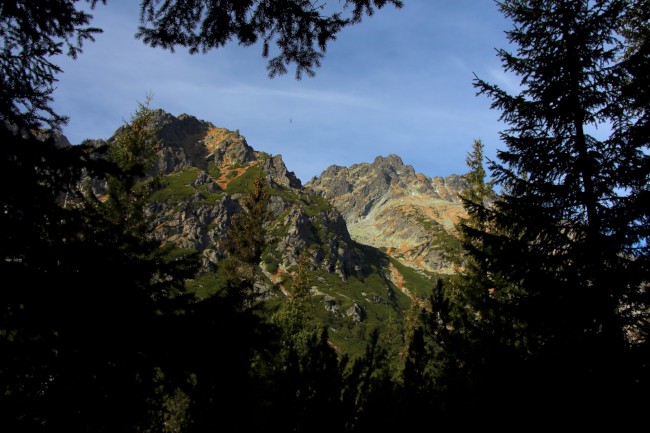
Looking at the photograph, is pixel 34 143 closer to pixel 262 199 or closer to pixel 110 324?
pixel 110 324

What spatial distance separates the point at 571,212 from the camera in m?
9.80

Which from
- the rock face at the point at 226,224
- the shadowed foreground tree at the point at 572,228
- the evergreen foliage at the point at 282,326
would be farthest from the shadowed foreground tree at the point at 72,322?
the rock face at the point at 226,224

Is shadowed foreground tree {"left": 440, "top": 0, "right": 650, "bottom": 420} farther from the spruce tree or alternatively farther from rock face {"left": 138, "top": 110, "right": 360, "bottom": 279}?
rock face {"left": 138, "top": 110, "right": 360, "bottom": 279}

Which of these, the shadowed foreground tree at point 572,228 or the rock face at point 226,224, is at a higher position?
the rock face at point 226,224

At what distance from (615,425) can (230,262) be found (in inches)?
851

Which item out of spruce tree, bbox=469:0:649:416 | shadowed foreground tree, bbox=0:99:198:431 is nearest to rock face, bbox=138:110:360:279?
spruce tree, bbox=469:0:649:416

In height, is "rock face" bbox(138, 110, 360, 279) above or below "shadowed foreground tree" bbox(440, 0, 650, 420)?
above

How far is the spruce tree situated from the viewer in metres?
7.30

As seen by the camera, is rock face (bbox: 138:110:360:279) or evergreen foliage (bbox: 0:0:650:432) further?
rock face (bbox: 138:110:360:279)

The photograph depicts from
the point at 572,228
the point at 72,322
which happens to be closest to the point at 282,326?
the point at 72,322

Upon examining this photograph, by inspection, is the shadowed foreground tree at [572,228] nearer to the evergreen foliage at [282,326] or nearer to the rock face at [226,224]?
the evergreen foliage at [282,326]

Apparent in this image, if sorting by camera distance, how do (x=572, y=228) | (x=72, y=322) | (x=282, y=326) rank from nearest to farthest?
(x=72, y=322) → (x=282, y=326) → (x=572, y=228)

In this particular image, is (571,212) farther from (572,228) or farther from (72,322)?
(72,322)

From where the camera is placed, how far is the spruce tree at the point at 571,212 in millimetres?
7301
